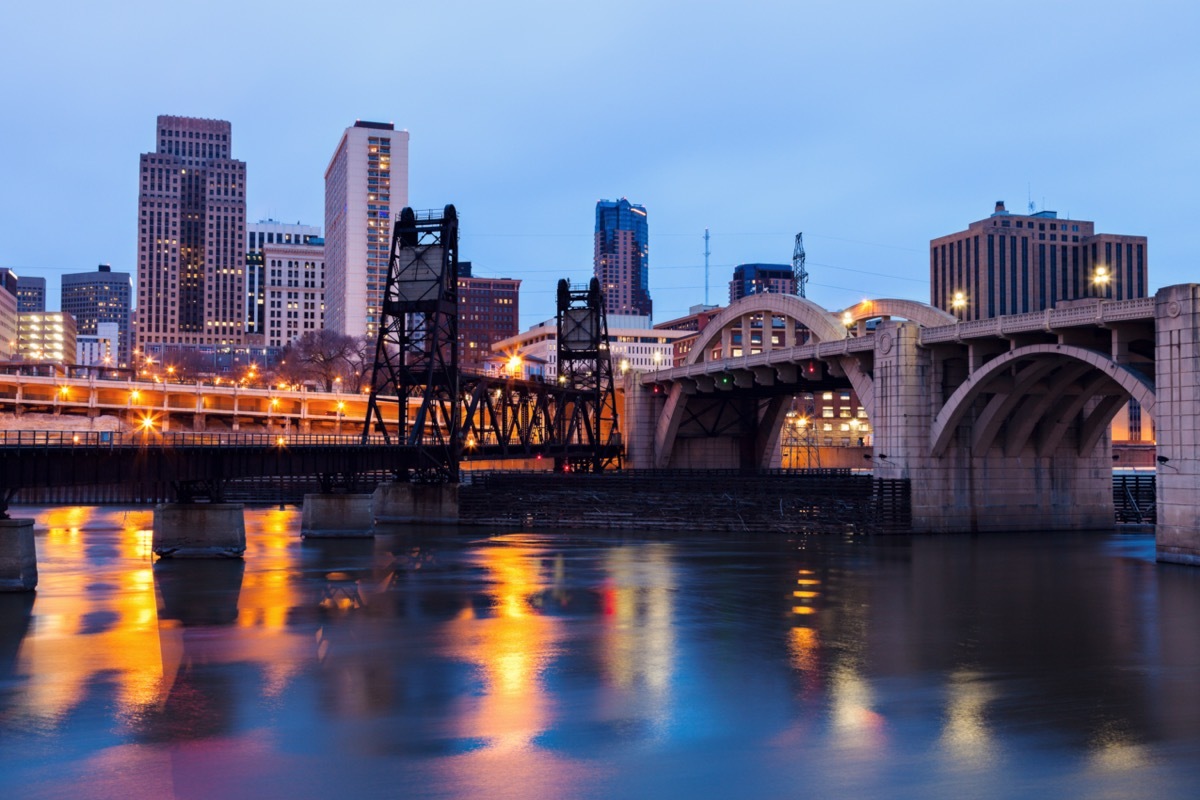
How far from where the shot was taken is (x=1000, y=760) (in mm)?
21609

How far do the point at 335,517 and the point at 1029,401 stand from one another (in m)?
44.7

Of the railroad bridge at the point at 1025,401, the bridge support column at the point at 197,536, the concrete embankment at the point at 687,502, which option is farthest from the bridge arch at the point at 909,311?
the bridge support column at the point at 197,536

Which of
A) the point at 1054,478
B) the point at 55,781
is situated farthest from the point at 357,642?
the point at 1054,478

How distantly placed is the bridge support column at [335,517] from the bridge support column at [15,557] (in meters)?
28.5

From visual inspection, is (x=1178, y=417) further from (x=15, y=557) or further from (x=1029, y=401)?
(x=15, y=557)

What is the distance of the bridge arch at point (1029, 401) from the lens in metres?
68.6

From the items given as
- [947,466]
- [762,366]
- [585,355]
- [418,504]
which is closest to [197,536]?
[418,504]

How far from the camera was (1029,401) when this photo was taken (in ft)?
241

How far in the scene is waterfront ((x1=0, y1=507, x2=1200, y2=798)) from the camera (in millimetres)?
20734

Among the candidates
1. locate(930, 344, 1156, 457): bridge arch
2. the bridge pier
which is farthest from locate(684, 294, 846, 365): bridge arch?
locate(930, 344, 1156, 457): bridge arch

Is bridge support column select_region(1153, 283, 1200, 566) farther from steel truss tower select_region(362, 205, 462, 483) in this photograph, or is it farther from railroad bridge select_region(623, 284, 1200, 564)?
steel truss tower select_region(362, 205, 462, 483)

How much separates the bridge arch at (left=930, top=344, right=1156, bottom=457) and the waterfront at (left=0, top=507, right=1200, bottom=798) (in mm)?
17136

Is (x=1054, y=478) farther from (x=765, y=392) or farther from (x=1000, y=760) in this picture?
(x=1000, y=760)

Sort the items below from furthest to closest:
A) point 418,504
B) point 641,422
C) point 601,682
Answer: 1. point 641,422
2. point 418,504
3. point 601,682
